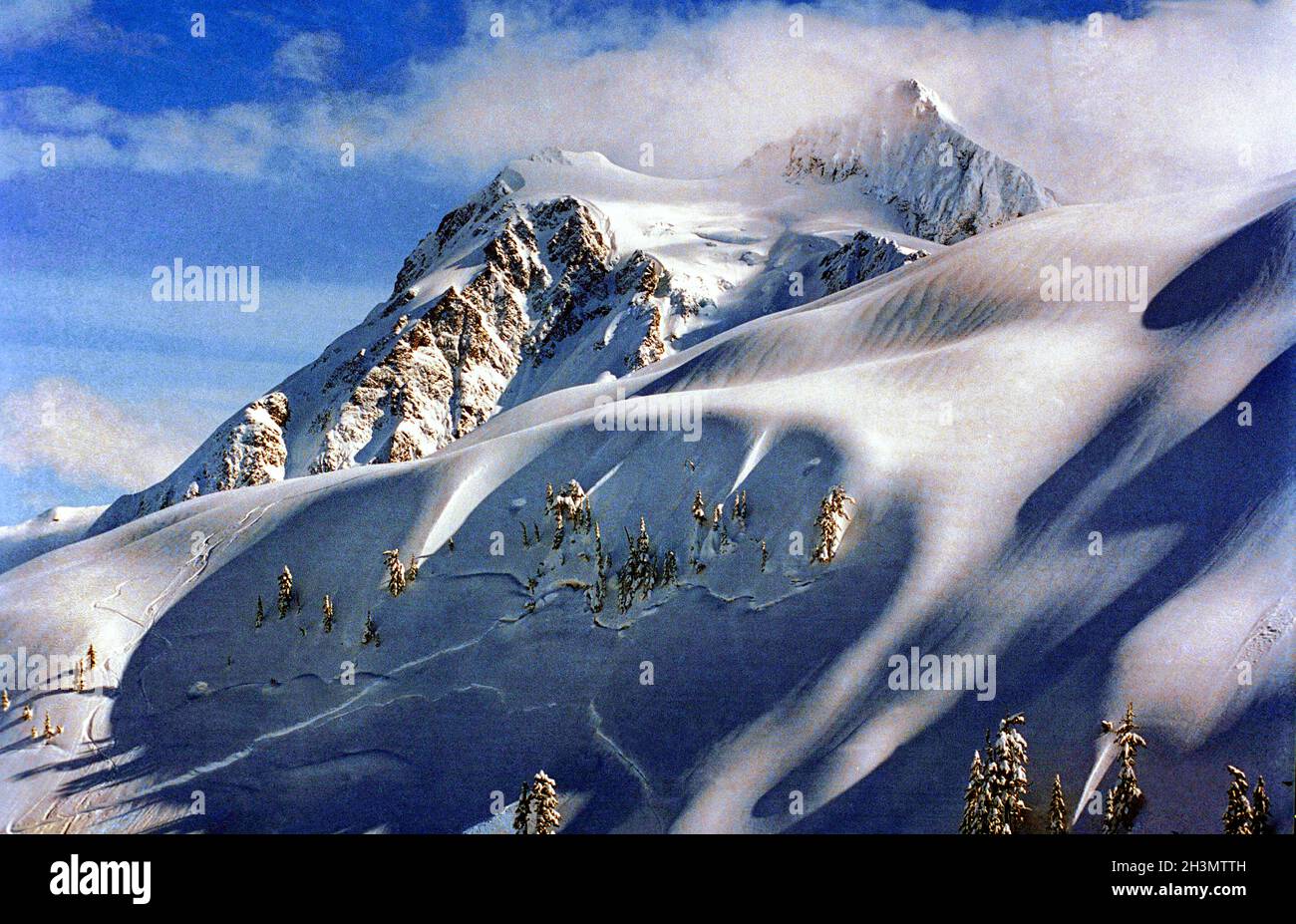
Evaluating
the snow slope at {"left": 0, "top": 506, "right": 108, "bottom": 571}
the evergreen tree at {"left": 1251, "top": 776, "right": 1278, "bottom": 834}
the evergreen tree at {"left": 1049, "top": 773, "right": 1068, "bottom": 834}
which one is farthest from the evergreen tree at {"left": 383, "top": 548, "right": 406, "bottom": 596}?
the snow slope at {"left": 0, "top": 506, "right": 108, "bottom": 571}

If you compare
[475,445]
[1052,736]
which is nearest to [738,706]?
[1052,736]

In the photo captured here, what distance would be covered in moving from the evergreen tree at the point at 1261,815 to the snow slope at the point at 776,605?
0.35 m

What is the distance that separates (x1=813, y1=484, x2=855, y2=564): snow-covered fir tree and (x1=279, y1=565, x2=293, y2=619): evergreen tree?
11.7m

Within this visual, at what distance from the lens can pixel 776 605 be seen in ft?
68.2

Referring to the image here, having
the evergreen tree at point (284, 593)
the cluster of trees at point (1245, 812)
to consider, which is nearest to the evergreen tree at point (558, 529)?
the evergreen tree at point (284, 593)

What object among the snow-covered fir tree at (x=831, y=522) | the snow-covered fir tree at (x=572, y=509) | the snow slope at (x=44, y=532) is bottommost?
the snow-covered fir tree at (x=831, y=522)

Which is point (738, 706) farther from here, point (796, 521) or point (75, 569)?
point (75, 569)

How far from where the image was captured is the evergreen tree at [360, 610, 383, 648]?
76.2ft

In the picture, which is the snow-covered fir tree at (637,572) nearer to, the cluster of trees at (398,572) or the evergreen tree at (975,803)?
the cluster of trees at (398,572)

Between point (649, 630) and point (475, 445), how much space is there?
9521 mm

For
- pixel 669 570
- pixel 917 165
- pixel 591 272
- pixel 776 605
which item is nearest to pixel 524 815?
pixel 776 605

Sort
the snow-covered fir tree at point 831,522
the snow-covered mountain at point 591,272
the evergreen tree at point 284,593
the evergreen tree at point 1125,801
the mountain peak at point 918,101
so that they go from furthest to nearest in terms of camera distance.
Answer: the mountain peak at point 918,101 → the snow-covered mountain at point 591,272 → the evergreen tree at point 284,593 → the snow-covered fir tree at point 831,522 → the evergreen tree at point 1125,801

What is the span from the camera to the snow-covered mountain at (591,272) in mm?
96500

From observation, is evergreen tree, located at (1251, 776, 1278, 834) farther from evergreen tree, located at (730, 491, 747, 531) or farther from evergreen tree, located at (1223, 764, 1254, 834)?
evergreen tree, located at (730, 491, 747, 531)
